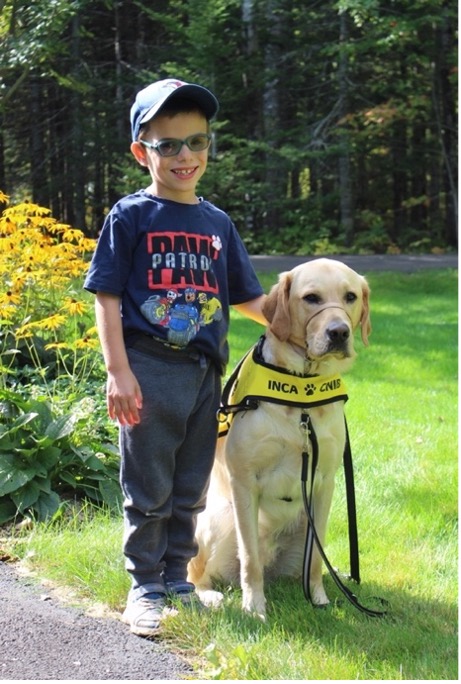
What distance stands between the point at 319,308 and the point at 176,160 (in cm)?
74

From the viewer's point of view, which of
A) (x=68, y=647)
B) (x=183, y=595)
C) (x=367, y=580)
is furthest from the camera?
(x=367, y=580)

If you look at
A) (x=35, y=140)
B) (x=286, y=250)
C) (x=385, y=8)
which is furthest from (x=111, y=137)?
(x=385, y=8)

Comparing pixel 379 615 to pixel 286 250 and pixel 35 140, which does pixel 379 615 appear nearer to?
pixel 286 250

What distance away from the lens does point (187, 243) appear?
10.5 feet

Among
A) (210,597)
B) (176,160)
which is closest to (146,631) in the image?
(210,597)

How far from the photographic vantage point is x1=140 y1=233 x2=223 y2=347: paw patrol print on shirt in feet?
10.4

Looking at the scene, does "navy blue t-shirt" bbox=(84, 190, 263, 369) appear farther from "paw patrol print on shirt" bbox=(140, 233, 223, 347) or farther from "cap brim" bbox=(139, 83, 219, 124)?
"cap brim" bbox=(139, 83, 219, 124)

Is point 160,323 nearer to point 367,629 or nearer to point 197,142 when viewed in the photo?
point 197,142

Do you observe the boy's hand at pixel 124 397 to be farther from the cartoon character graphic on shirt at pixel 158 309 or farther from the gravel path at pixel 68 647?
the gravel path at pixel 68 647

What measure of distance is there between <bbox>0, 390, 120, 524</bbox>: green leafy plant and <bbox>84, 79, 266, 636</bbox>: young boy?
44.7 inches

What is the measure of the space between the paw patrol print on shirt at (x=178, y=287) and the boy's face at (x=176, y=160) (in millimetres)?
181

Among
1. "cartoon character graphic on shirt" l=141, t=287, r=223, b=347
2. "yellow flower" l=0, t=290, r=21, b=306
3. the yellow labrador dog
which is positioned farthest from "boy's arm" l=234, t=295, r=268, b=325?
"yellow flower" l=0, t=290, r=21, b=306

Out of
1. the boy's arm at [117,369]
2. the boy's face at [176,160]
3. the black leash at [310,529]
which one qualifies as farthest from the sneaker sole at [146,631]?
the boy's face at [176,160]

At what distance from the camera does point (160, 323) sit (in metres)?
3.17
